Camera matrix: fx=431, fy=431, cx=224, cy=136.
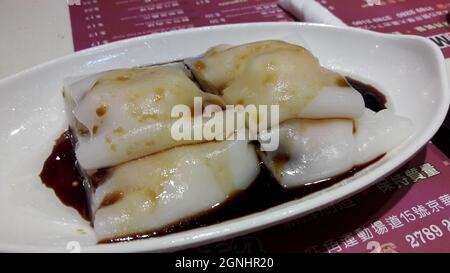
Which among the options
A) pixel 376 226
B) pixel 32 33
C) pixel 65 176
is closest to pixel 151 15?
pixel 32 33

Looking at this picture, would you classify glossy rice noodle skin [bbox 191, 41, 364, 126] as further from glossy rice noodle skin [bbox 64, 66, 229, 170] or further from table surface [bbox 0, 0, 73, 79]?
table surface [bbox 0, 0, 73, 79]

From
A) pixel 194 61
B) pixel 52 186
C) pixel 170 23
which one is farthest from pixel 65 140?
pixel 170 23

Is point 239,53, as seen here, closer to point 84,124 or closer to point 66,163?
point 84,124

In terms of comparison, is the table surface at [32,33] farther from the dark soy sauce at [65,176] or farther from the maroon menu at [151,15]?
A: the dark soy sauce at [65,176]

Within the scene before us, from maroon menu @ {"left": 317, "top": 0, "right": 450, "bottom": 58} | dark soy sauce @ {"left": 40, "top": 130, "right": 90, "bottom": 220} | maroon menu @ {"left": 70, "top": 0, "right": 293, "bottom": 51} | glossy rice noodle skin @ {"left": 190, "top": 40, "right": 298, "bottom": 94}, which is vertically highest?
glossy rice noodle skin @ {"left": 190, "top": 40, "right": 298, "bottom": 94}

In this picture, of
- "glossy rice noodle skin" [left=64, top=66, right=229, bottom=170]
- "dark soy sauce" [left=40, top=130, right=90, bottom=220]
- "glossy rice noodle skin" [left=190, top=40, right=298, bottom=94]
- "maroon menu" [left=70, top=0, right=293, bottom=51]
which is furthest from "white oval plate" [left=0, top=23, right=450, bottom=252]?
"maroon menu" [left=70, top=0, right=293, bottom=51]

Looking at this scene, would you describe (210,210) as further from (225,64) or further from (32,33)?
(32,33)
